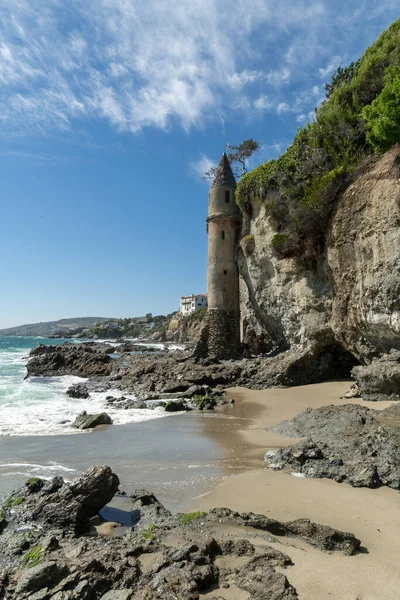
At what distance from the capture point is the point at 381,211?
38.3 ft

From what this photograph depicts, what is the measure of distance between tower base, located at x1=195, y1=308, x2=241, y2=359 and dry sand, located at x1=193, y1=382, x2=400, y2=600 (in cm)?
1487

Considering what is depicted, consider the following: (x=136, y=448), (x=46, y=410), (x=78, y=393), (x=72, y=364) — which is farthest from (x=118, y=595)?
(x=72, y=364)

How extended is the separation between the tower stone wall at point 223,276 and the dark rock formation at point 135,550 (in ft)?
60.7

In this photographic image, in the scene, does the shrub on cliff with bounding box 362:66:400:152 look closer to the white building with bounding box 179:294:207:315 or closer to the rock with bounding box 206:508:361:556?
the rock with bounding box 206:508:361:556

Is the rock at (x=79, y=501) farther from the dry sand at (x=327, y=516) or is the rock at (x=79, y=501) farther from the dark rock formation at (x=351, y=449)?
the dark rock formation at (x=351, y=449)

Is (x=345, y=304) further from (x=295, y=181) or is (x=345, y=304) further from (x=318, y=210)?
(x=295, y=181)

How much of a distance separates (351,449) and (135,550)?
168 inches

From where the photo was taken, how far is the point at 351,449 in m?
6.49

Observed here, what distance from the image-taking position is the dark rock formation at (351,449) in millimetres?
5617

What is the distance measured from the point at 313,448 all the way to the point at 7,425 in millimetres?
9397

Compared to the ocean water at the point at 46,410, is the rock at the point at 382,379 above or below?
above

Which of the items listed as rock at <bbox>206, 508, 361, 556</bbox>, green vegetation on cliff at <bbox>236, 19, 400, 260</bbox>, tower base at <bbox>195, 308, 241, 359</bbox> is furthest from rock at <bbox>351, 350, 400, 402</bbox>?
tower base at <bbox>195, 308, 241, 359</bbox>

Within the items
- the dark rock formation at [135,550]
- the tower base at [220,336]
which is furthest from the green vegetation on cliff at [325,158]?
the dark rock formation at [135,550]

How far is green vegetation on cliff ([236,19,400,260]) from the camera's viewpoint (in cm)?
1391
